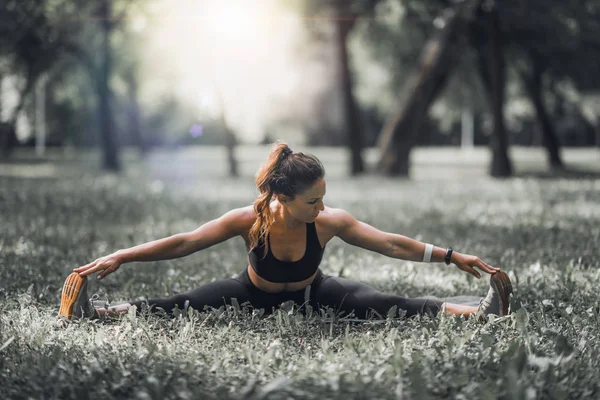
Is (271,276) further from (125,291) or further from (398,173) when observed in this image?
(398,173)

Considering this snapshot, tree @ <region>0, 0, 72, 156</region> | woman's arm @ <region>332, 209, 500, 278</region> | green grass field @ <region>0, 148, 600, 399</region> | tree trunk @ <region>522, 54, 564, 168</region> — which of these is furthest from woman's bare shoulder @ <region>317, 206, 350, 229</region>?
tree trunk @ <region>522, 54, 564, 168</region>

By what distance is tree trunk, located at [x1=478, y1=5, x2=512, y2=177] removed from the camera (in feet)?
77.9

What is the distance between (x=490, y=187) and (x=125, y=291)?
44.4 feet

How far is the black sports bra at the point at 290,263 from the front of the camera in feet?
16.4

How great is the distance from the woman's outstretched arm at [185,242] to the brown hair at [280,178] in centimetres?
12

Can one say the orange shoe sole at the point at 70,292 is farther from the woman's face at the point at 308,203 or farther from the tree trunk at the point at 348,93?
the tree trunk at the point at 348,93

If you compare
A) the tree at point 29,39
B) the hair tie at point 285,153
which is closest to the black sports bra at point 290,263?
the hair tie at point 285,153

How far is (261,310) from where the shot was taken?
4.89 meters

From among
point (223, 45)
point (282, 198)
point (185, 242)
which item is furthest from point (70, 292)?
point (223, 45)

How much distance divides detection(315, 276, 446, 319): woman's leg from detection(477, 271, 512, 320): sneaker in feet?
0.87

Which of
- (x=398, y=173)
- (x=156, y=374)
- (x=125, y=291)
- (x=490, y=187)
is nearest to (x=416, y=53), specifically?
(x=398, y=173)

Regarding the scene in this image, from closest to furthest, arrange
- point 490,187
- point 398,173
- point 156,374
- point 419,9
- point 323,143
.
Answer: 1. point 156,374
2. point 490,187
3. point 398,173
4. point 419,9
5. point 323,143

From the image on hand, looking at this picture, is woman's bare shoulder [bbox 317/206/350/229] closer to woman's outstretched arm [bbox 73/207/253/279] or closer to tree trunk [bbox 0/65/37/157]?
woman's outstretched arm [bbox 73/207/253/279]

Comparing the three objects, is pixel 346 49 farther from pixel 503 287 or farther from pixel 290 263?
pixel 503 287
